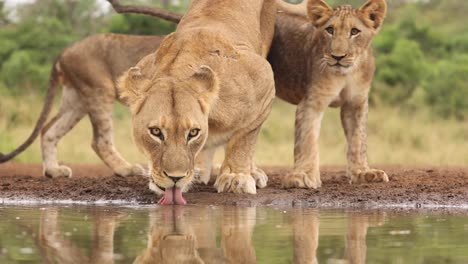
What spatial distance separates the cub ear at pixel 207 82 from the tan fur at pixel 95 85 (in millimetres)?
3232

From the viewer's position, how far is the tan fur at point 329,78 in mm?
8125

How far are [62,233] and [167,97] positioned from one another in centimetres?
123

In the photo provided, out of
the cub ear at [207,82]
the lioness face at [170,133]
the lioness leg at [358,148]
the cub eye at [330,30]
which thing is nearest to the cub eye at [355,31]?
the cub eye at [330,30]

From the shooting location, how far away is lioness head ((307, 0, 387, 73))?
806 cm

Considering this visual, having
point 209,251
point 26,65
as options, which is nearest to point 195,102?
point 209,251

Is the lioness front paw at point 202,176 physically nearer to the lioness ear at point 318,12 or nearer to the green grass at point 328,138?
the lioness ear at point 318,12

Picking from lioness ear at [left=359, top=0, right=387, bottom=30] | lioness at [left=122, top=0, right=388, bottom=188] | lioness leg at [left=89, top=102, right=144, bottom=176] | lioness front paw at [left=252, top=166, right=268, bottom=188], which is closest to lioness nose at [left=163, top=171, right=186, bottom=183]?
lioness at [left=122, top=0, right=388, bottom=188]

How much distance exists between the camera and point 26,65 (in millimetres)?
18500

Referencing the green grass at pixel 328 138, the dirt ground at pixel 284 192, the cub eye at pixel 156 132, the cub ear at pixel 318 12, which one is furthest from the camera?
the green grass at pixel 328 138

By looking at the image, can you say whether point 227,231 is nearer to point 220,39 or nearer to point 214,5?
point 220,39

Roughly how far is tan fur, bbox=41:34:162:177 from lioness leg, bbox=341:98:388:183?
2.21m

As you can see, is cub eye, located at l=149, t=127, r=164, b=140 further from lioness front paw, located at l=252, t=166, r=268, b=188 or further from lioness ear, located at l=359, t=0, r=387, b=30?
lioness ear, located at l=359, t=0, r=387, b=30

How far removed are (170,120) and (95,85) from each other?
3.86m

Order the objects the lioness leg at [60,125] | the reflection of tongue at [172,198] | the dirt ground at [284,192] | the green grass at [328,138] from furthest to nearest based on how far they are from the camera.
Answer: the green grass at [328,138] < the lioness leg at [60,125] < the dirt ground at [284,192] < the reflection of tongue at [172,198]
